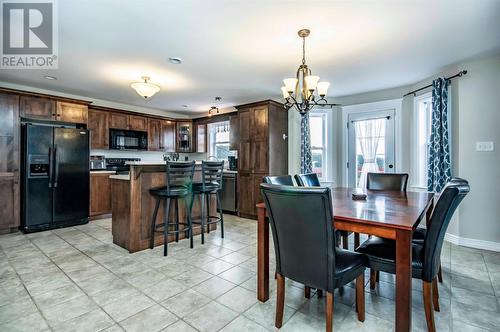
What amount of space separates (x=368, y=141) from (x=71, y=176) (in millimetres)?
5293

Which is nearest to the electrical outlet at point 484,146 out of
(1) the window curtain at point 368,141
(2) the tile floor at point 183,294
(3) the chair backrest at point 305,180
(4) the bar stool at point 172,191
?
(2) the tile floor at point 183,294

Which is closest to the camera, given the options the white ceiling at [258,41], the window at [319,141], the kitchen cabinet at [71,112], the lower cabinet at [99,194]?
the white ceiling at [258,41]

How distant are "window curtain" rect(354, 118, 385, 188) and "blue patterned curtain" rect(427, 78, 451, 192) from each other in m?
1.08

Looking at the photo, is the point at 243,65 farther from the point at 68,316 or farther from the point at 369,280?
the point at 68,316

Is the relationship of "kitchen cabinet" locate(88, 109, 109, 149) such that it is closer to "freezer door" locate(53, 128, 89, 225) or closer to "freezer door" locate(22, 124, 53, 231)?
"freezer door" locate(53, 128, 89, 225)

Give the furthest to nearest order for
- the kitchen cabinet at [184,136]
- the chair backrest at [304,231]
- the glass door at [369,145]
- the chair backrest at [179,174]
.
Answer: the kitchen cabinet at [184,136]
the glass door at [369,145]
the chair backrest at [179,174]
the chair backrest at [304,231]

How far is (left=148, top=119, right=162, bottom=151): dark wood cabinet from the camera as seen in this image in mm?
5934

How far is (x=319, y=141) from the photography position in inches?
200

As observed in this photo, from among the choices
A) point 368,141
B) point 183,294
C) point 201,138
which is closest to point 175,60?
point 183,294

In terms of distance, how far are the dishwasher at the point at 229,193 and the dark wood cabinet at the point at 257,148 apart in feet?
0.60

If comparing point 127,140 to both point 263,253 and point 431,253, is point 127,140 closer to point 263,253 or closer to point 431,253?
point 263,253

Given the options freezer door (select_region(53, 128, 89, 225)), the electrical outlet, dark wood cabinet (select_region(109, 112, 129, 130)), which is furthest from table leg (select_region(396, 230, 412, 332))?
dark wood cabinet (select_region(109, 112, 129, 130))

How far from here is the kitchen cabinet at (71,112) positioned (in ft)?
14.3

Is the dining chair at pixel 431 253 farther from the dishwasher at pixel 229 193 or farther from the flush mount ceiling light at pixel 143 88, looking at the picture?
the dishwasher at pixel 229 193
